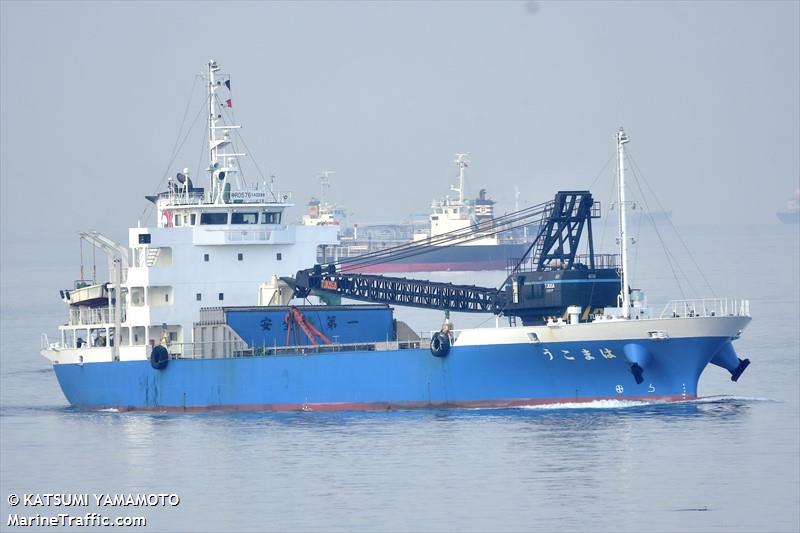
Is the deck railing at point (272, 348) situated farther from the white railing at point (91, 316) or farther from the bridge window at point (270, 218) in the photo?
the bridge window at point (270, 218)

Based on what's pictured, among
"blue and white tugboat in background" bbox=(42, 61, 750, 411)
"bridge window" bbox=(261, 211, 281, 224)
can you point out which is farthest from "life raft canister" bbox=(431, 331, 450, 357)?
"bridge window" bbox=(261, 211, 281, 224)

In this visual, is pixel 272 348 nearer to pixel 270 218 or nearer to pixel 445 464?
pixel 270 218

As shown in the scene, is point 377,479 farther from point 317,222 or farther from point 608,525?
point 317,222

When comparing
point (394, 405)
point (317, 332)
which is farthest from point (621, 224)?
point (317, 332)

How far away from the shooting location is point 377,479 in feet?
122

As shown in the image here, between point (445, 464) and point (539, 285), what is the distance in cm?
1004

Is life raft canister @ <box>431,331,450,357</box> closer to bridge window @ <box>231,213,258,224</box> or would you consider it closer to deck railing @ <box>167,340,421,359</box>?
deck railing @ <box>167,340,421,359</box>

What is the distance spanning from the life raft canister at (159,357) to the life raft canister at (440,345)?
9222mm

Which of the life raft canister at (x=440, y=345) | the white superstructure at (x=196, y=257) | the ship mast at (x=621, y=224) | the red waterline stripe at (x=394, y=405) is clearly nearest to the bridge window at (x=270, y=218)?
the white superstructure at (x=196, y=257)

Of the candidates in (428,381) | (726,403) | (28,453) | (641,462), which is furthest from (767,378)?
(28,453)

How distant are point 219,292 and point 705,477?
69.6 ft

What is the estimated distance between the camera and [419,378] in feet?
156

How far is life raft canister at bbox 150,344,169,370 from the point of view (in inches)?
2009

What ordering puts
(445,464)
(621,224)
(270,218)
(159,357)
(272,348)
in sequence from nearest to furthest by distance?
(445,464) → (621,224) → (272,348) → (159,357) → (270,218)
